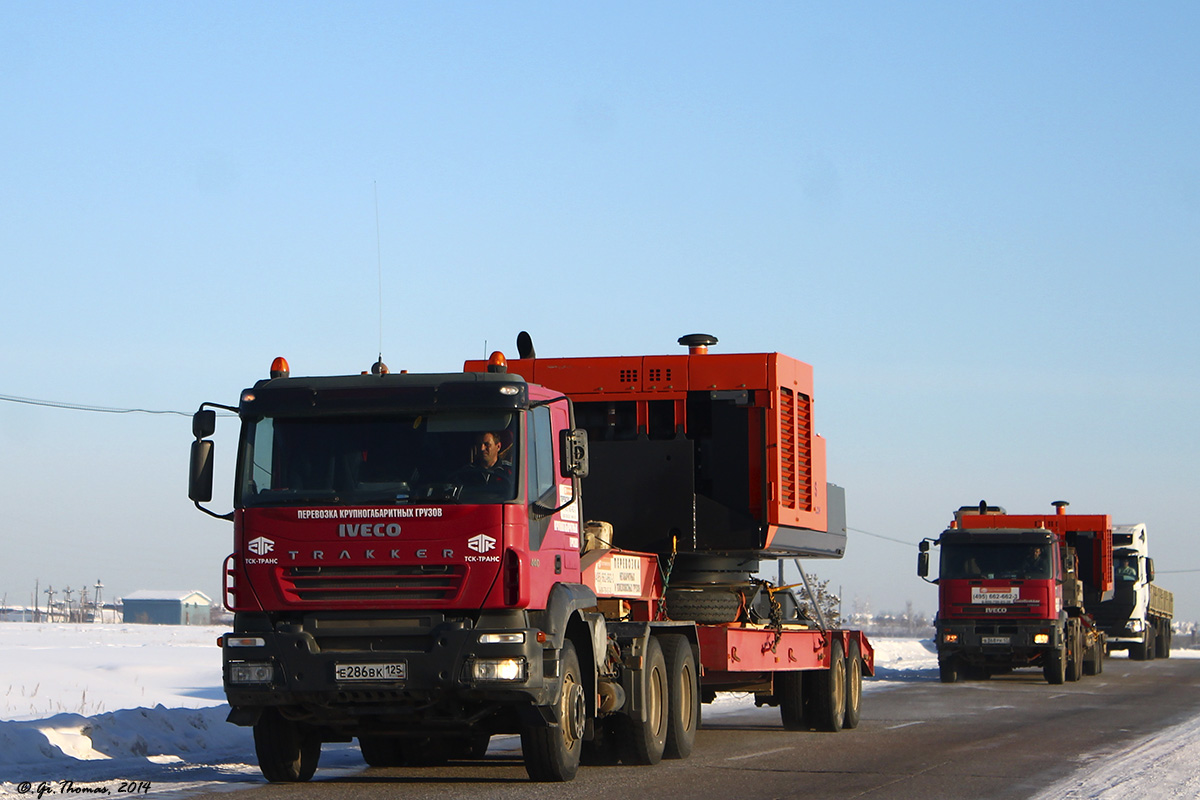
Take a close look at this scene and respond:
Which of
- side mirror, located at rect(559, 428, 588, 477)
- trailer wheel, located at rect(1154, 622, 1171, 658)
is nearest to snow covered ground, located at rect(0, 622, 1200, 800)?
side mirror, located at rect(559, 428, 588, 477)

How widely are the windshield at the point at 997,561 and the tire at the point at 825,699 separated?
11731 mm


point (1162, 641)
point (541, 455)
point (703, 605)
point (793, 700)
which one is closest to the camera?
point (541, 455)

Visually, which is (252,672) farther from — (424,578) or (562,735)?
(562,735)

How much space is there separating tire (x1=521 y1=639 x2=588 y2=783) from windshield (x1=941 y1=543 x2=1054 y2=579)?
18.6m

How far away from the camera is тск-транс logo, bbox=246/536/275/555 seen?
10547 millimetres

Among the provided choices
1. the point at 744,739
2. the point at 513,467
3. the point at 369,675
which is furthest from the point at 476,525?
the point at 744,739

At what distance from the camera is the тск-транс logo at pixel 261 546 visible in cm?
1055

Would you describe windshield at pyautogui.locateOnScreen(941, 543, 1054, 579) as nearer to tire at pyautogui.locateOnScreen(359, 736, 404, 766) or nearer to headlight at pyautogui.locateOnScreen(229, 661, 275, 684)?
tire at pyautogui.locateOnScreen(359, 736, 404, 766)

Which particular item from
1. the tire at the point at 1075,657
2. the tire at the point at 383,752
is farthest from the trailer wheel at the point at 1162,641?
the tire at the point at 383,752

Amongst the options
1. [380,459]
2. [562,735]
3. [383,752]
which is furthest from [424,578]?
[383,752]

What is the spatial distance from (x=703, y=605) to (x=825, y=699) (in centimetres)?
332

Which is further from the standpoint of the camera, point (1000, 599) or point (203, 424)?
point (1000, 599)

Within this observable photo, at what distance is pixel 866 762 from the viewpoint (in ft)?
43.8

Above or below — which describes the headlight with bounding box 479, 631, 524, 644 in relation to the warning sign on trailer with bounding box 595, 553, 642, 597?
below
